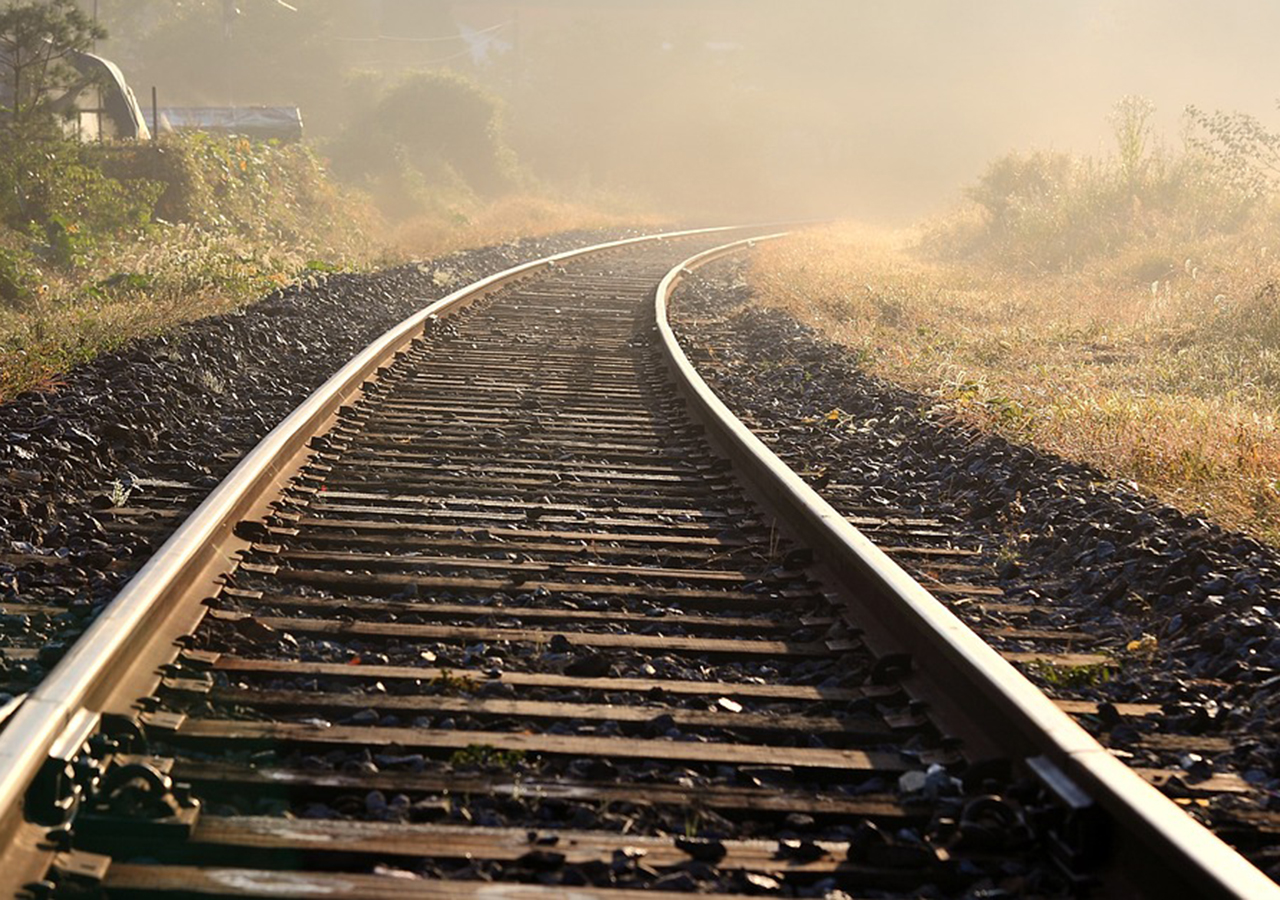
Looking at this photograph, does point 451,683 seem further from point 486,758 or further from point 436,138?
point 436,138

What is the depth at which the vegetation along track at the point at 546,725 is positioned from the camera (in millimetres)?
2598

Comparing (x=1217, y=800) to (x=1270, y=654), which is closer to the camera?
(x=1217, y=800)

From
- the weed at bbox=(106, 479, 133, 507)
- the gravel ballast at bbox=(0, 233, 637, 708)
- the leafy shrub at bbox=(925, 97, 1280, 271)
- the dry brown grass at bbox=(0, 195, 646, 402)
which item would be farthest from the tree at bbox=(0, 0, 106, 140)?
the leafy shrub at bbox=(925, 97, 1280, 271)

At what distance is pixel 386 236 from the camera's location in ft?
91.9

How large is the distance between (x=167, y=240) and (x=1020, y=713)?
16.2 m

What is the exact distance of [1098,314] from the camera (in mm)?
14148

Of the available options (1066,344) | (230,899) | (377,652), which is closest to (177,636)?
(377,652)

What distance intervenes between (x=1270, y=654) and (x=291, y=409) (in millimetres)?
5086

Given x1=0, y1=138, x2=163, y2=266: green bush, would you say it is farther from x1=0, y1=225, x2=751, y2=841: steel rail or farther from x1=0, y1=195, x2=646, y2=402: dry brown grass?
x1=0, y1=225, x2=751, y2=841: steel rail

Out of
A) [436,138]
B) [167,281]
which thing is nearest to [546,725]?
[167,281]

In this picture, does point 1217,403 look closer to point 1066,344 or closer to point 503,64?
point 1066,344

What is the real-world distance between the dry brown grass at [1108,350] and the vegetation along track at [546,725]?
6.88ft

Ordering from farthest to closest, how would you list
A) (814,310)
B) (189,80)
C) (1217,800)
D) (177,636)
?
1. (189,80)
2. (814,310)
3. (177,636)
4. (1217,800)

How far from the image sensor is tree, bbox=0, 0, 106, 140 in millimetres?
16656
